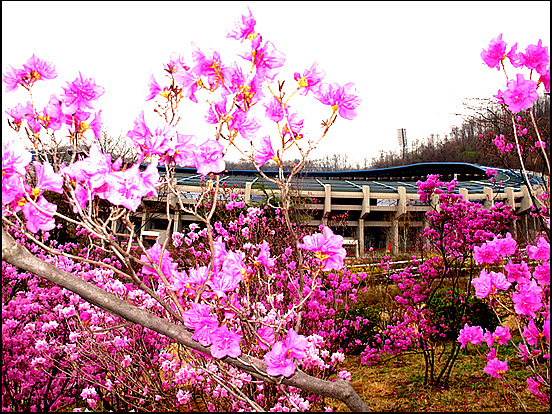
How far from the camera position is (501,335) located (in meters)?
2.19

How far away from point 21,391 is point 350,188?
92.7ft

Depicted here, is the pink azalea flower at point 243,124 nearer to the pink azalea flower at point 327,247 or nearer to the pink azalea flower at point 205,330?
the pink azalea flower at point 327,247

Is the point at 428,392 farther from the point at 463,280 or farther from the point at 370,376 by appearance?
the point at 463,280

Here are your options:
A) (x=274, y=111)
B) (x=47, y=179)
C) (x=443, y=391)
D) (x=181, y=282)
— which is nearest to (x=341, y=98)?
(x=274, y=111)

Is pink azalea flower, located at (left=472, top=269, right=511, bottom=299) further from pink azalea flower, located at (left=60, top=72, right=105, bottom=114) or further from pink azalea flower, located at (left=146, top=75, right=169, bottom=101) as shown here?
pink azalea flower, located at (left=60, top=72, right=105, bottom=114)

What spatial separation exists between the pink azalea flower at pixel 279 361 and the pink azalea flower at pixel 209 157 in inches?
29.5

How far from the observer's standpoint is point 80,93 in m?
1.59

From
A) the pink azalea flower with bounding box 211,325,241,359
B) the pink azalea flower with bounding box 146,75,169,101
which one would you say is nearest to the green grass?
the pink azalea flower with bounding box 211,325,241,359

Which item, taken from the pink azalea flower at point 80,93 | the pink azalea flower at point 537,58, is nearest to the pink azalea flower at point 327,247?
the pink azalea flower at point 80,93

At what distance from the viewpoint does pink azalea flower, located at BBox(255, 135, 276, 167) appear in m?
1.75

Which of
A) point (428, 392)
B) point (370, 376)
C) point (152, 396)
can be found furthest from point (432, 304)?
point (152, 396)

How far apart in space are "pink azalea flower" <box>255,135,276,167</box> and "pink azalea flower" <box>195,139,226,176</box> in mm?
278

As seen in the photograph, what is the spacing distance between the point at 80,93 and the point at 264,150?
851mm

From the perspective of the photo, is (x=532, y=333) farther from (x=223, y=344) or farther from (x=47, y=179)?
(x=47, y=179)
